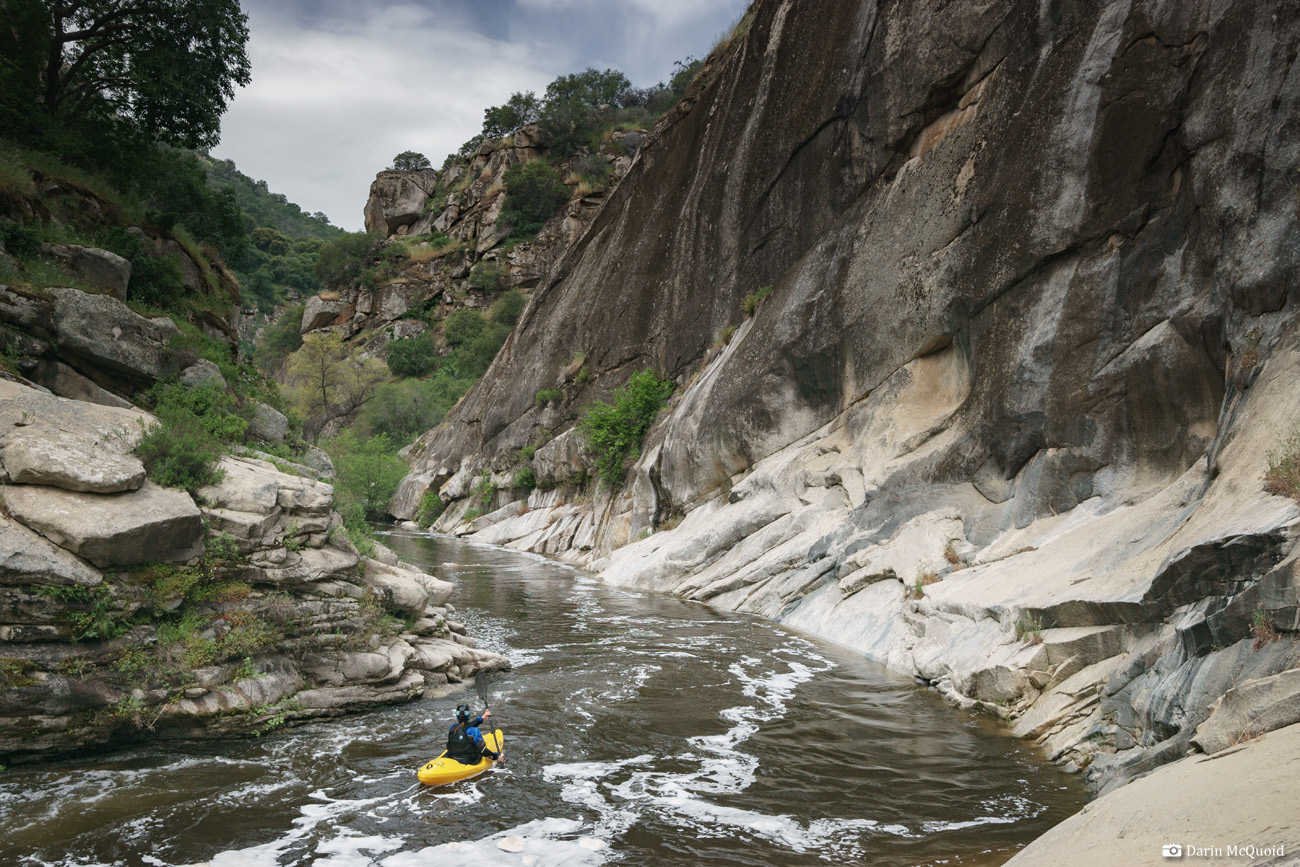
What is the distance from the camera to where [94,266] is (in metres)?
12.9

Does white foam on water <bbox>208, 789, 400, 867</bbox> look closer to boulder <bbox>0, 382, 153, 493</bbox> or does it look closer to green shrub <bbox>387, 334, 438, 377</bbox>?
boulder <bbox>0, 382, 153, 493</bbox>

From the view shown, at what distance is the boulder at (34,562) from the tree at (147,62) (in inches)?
522

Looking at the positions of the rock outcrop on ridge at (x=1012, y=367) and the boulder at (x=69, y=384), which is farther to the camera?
the boulder at (x=69, y=384)

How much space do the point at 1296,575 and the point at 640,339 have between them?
28.8m

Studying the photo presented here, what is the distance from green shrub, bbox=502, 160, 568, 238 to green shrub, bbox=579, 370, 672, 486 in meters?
40.3

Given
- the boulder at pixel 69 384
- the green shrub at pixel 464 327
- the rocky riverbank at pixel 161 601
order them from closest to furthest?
the rocky riverbank at pixel 161 601 < the boulder at pixel 69 384 < the green shrub at pixel 464 327

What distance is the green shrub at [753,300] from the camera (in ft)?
79.4

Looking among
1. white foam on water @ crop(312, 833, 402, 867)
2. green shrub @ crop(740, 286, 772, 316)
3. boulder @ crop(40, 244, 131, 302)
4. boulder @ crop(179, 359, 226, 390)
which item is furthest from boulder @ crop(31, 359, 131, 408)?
green shrub @ crop(740, 286, 772, 316)

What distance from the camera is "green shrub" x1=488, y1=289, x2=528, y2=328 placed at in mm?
62281

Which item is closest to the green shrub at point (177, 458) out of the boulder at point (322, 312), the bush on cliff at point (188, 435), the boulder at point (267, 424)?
the bush on cliff at point (188, 435)

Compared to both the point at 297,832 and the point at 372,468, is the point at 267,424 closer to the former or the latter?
the point at 297,832

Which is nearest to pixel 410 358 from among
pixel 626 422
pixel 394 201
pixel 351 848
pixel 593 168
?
pixel 593 168

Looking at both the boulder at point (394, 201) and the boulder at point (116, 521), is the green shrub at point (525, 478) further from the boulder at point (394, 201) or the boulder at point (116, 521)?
the boulder at point (394, 201)

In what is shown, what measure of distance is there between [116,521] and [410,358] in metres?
61.8
